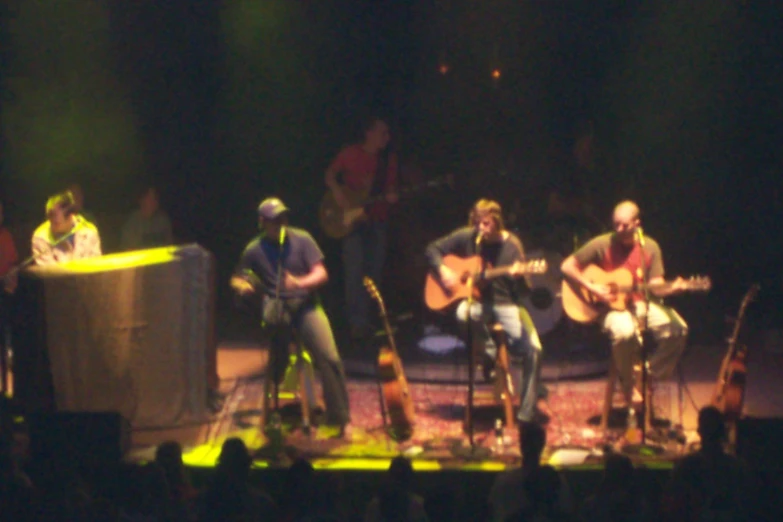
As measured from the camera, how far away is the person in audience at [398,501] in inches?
213

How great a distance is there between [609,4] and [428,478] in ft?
21.4

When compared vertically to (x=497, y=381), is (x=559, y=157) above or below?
above

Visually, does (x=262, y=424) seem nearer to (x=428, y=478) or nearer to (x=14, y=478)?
(x=428, y=478)

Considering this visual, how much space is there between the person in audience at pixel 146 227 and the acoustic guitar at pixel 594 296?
480 cm

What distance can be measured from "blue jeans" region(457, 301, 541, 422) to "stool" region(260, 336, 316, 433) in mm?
1247

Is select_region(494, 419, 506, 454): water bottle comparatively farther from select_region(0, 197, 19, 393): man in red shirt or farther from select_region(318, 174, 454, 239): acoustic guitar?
select_region(0, 197, 19, 393): man in red shirt

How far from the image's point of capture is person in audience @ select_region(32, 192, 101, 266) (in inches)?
390

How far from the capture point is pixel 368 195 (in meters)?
11.2

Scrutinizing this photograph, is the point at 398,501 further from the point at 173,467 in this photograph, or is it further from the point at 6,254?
the point at 6,254

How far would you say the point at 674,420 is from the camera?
9.13 m

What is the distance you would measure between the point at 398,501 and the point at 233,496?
0.81 metres

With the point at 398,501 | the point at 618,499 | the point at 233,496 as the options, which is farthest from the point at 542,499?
the point at 233,496

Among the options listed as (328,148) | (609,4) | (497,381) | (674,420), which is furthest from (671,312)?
(328,148)

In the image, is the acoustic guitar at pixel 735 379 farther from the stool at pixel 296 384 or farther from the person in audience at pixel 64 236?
the person in audience at pixel 64 236
